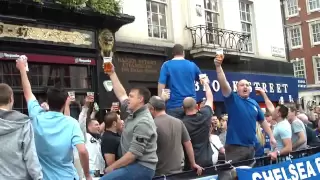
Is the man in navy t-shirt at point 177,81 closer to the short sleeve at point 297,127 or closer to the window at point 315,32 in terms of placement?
the short sleeve at point 297,127

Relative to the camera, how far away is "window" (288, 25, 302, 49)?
1655 inches

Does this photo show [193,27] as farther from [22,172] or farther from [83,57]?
[22,172]

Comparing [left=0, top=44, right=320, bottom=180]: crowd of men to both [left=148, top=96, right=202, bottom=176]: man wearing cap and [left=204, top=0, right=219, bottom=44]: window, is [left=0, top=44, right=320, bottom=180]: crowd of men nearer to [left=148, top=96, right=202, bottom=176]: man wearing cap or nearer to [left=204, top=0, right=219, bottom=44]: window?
[left=148, top=96, right=202, bottom=176]: man wearing cap

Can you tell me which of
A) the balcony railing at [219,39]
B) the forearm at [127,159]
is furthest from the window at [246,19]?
the forearm at [127,159]

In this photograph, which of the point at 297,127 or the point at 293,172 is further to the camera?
the point at 297,127

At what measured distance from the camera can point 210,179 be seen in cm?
601

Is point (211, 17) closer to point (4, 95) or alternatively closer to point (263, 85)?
point (263, 85)

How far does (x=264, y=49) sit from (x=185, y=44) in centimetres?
513

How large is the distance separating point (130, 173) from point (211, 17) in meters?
13.4

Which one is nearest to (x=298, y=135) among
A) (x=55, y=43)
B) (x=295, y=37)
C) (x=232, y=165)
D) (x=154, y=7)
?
(x=232, y=165)

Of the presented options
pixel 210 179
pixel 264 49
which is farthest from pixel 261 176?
pixel 264 49

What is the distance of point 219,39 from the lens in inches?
669

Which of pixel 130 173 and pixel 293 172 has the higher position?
pixel 130 173

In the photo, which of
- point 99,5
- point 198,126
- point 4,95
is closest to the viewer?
point 4,95
